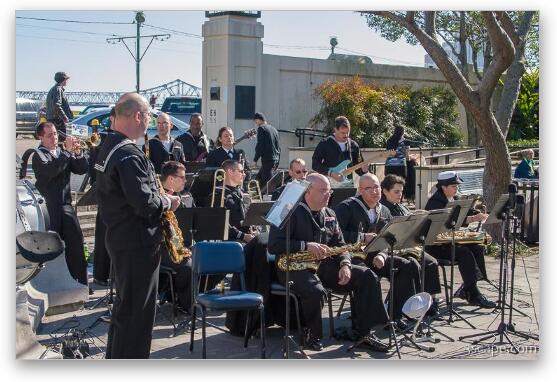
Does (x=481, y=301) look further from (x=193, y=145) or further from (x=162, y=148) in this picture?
(x=193, y=145)

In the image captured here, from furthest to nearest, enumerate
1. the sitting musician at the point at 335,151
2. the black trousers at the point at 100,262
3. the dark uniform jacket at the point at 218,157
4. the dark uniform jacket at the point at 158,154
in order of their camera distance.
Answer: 1. the sitting musician at the point at 335,151
2. the dark uniform jacket at the point at 218,157
3. the dark uniform jacket at the point at 158,154
4. the black trousers at the point at 100,262

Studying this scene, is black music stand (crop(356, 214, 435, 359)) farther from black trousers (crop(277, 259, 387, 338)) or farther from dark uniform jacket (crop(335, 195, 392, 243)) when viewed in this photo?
dark uniform jacket (crop(335, 195, 392, 243))

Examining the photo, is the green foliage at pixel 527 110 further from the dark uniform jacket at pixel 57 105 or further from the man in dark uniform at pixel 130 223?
the man in dark uniform at pixel 130 223

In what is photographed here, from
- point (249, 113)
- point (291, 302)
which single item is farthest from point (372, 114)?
point (291, 302)

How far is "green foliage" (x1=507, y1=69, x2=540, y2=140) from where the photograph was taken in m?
18.8

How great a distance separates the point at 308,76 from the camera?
18734 mm

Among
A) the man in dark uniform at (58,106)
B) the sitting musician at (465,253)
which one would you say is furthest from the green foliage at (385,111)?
the sitting musician at (465,253)

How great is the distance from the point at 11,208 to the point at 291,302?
7.88 ft

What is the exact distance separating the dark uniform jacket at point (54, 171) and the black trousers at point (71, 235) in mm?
86

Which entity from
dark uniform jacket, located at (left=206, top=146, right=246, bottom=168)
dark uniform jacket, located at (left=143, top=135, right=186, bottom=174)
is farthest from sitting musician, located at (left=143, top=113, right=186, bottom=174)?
→ dark uniform jacket, located at (left=206, top=146, right=246, bottom=168)

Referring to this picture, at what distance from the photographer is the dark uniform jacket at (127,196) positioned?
511 centimetres

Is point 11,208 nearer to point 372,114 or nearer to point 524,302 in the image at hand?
point 524,302

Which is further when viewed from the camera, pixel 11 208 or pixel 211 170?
pixel 211 170

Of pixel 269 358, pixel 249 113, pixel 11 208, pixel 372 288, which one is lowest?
pixel 269 358
